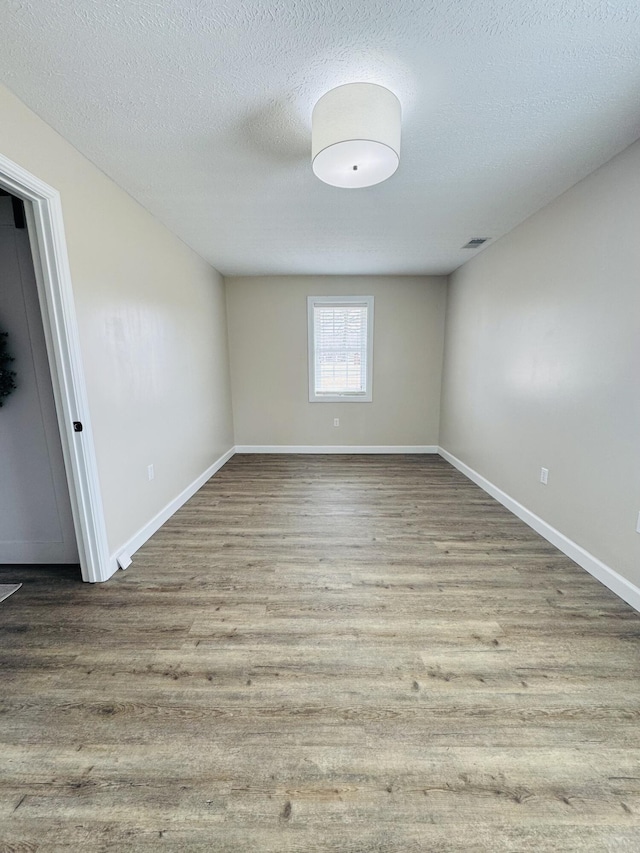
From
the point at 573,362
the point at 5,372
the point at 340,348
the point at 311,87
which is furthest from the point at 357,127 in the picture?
the point at 340,348

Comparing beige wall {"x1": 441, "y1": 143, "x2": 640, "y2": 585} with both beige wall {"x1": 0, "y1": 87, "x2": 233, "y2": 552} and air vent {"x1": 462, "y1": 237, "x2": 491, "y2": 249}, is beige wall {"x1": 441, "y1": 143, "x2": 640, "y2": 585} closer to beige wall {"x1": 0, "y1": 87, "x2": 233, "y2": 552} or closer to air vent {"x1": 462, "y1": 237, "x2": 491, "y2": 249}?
air vent {"x1": 462, "y1": 237, "x2": 491, "y2": 249}

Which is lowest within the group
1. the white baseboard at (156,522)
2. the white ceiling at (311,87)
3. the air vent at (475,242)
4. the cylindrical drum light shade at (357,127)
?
the white baseboard at (156,522)

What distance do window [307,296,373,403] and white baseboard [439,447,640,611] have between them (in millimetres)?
2158

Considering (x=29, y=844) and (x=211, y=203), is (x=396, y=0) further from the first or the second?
(x=29, y=844)

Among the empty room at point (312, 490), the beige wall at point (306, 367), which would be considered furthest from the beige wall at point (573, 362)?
the beige wall at point (306, 367)

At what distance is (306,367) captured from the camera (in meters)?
4.83

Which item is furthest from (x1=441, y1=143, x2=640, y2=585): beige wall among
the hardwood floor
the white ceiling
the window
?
the window

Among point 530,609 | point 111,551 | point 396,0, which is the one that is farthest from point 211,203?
point 530,609

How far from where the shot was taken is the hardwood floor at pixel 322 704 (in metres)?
Answer: 0.98

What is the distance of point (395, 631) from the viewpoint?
1690 millimetres

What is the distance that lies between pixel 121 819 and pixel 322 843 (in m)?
0.59

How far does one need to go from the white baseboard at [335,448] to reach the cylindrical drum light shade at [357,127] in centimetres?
377

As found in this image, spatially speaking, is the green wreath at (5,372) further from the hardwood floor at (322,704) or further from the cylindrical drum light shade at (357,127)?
the cylindrical drum light shade at (357,127)

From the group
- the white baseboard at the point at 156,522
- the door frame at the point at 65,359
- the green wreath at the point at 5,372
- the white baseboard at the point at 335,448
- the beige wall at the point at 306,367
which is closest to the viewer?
the door frame at the point at 65,359
